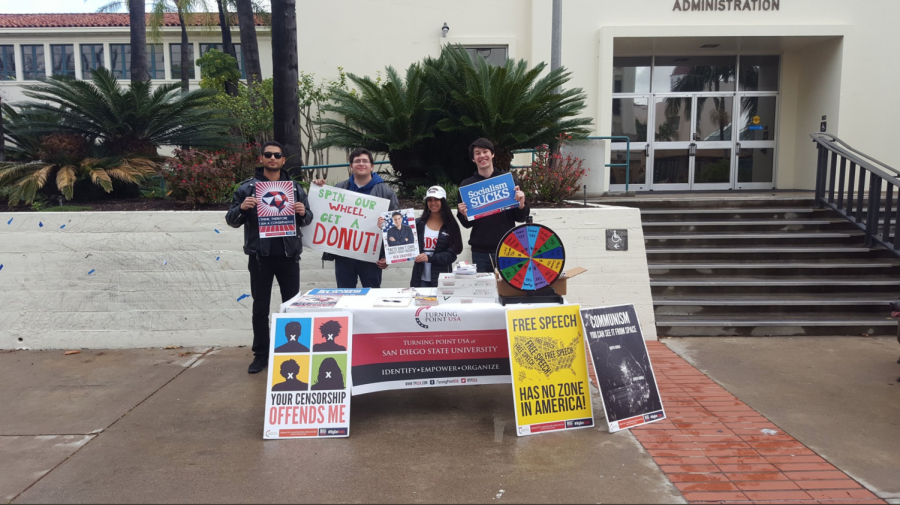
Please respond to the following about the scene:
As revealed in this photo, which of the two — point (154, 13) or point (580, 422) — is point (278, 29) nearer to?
point (580, 422)

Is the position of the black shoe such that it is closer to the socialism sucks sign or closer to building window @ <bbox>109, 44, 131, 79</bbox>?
the socialism sucks sign

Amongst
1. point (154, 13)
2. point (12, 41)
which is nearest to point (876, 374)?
point (154, 13)

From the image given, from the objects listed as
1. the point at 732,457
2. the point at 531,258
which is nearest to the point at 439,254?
the point at 531,258

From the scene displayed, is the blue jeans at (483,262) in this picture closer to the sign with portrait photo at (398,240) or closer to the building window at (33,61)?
the sign with portrait photo at (398,240)

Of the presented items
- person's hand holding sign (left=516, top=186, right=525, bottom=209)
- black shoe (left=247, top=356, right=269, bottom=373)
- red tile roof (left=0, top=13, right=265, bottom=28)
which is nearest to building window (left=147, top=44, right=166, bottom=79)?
red tile roof (left=0, top=13, right=265, bottom=28)

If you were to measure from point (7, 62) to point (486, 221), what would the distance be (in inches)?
1353

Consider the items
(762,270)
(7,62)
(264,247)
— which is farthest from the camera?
(7,62)

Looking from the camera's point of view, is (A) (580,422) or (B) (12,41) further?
(B) (12,41)

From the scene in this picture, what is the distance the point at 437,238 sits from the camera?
18.2 feet

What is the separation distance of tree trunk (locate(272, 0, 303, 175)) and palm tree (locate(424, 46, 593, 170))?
1.83 metres

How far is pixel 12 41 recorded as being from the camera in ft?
98.0

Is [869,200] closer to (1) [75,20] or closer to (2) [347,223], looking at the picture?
(2) [347,223]

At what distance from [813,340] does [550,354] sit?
407 cm

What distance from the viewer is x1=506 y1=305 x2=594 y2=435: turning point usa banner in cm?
439
